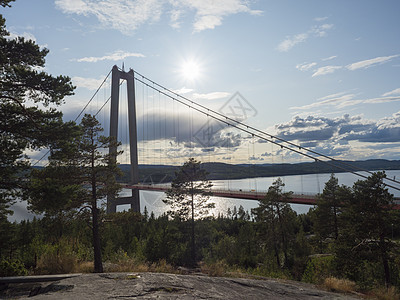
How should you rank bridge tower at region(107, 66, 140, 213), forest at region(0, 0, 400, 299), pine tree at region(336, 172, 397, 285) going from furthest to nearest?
bridge tower at region(107, 66, 140, 213) → pine tree at region(336, 172, 397, 285) → forest at region(0, 0, 400, 299)

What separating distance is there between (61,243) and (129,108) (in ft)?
121

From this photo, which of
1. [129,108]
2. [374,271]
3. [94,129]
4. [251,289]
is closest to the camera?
[251,289]

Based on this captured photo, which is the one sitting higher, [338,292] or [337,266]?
[338,292]

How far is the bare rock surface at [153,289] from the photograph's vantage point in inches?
249

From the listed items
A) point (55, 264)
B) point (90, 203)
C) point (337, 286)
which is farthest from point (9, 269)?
point (337, 286)

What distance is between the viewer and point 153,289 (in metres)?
6.80

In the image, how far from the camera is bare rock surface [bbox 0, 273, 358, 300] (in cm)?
632

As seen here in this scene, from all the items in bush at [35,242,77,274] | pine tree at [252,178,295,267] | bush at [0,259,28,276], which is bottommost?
pine tree at [252,178,295,267]

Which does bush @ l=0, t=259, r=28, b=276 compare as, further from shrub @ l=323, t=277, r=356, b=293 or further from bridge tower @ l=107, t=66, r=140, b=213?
bridge tower @ l=107, t=66, r=140, b=213

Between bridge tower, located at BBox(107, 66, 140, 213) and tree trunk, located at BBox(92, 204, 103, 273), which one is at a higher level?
bridge tower, located at BBox(107, 66, 140, 213)

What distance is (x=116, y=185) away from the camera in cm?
1506

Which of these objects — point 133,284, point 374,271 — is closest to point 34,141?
point 133,284

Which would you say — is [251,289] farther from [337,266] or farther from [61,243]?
[337,266]

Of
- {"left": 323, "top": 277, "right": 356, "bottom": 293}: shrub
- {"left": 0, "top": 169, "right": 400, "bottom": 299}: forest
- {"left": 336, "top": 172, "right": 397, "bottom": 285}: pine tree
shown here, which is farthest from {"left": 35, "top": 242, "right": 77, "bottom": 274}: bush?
{"left": 336, "top": 172, "right": 397, "bottom": 285}: pine tree
